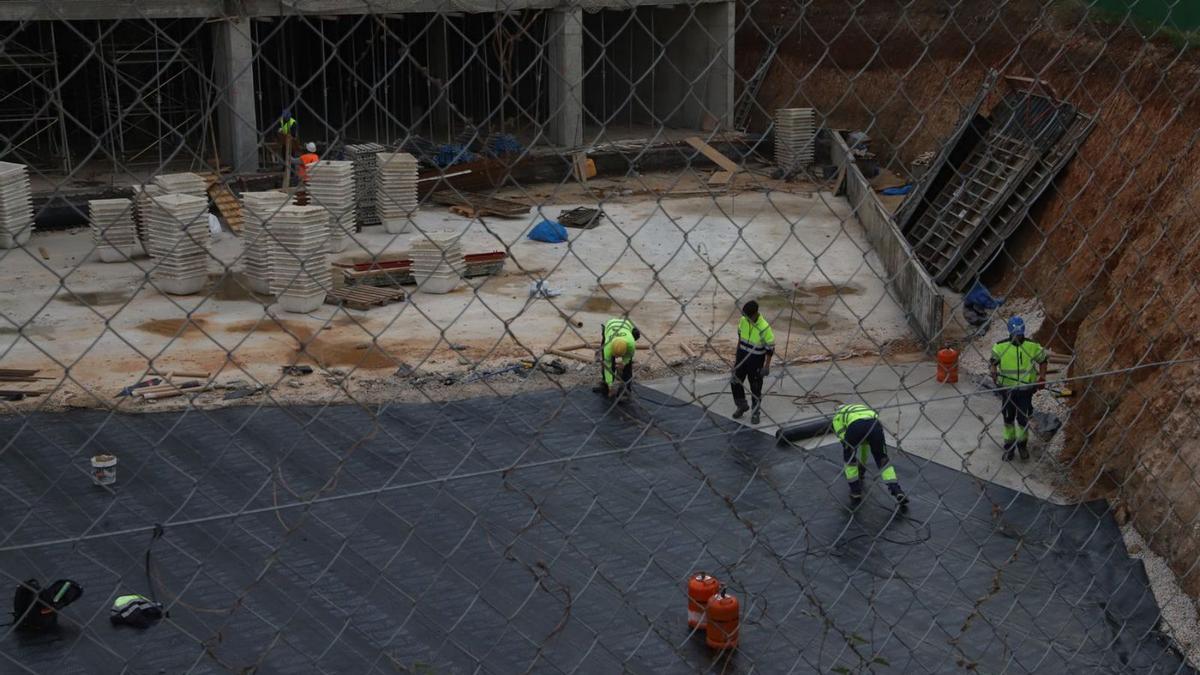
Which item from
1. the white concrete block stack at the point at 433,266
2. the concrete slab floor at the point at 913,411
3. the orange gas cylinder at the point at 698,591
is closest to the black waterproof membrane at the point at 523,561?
the orange gas cylinder at the point at 698,591

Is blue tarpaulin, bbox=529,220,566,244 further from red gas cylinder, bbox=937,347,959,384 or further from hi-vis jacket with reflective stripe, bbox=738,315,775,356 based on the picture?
hi-vis jacket with reflective stripe, bbox=738,315,775,356

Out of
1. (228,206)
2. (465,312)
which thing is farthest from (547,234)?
(465,312)

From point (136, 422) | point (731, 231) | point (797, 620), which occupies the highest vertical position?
point (797, 620)

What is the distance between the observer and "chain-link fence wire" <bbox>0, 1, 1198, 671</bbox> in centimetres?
468

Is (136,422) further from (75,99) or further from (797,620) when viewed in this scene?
(75,99)

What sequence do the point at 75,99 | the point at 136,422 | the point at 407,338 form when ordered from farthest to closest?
the point at 75,99, the point at 407,338, the point at 136,422

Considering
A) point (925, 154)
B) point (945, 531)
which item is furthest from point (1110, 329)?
point (925, 154)

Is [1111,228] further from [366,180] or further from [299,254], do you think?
[366,180]

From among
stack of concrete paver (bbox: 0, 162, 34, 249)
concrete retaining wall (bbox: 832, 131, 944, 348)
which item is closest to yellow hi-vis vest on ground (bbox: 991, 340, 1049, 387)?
concrete retaining wall (bbox: 832, 131, 944, 348)

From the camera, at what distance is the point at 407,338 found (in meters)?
14.9

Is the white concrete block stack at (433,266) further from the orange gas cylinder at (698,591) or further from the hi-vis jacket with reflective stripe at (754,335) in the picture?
the orange gas cylinder at (698,591)

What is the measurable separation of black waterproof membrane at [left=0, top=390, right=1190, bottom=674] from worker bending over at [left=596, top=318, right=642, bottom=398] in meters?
0.68

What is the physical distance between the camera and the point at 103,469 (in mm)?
10039

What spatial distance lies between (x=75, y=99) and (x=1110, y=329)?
20566mm
